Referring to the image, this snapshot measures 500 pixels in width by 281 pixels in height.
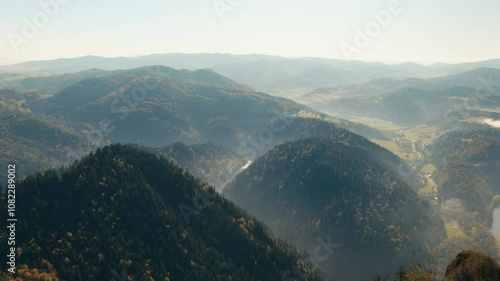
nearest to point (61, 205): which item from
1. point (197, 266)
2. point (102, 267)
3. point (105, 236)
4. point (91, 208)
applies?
point (91, 208)

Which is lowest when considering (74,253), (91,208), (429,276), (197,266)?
(197,266)

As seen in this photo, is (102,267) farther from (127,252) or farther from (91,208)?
(91,208)

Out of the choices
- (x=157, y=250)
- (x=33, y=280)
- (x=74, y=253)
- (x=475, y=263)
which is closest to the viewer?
(x=475, y=263)

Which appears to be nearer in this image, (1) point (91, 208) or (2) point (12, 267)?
(2) point (12, 267)

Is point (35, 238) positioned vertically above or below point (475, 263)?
below

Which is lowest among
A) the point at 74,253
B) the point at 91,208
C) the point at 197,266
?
the point at 197,266

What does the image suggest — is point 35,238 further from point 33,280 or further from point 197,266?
point 197,266

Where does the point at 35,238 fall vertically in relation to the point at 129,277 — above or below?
above

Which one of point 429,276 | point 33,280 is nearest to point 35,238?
point 33,280

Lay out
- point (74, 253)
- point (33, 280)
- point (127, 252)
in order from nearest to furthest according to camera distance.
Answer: point (33, 280) → point (74, 253) → point (127, 252)
